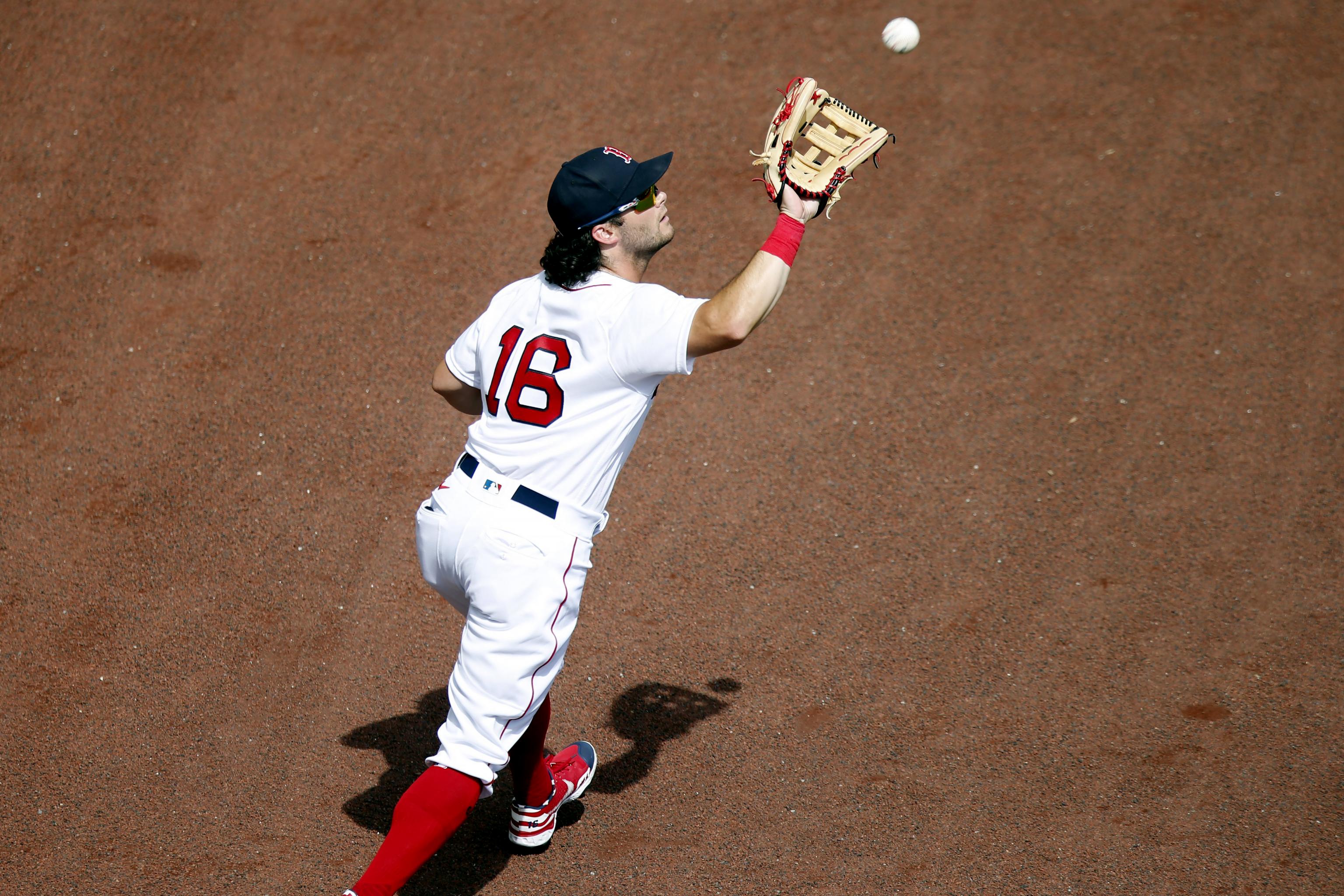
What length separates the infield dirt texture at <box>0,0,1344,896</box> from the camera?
3500 mm

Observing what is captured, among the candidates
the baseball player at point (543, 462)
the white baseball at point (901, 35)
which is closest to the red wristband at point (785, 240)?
the baseball player at point (543, 462)

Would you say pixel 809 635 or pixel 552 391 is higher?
pixel 552 391

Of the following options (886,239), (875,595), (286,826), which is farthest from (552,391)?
(886,239)

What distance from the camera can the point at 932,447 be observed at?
16.1 feet

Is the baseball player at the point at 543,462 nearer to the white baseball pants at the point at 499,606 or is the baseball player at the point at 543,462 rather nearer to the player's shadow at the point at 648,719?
the white baseball pants at the point at 499,606

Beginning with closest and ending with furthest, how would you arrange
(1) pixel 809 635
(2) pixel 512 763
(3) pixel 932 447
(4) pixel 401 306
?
1. (2) pixel 512 763
2. (1) pixel 809 635
3. (3) pixel 932 447
4. (4) pixel 401 306

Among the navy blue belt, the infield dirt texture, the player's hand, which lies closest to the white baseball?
the infield dirt texture

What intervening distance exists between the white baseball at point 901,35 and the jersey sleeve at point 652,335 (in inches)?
108

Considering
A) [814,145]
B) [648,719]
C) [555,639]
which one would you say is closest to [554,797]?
[648,719]

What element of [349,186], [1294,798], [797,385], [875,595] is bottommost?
[1294,798]

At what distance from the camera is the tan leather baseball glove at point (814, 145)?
109 inches

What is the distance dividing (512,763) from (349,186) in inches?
153

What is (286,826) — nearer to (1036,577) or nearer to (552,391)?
(552,391)

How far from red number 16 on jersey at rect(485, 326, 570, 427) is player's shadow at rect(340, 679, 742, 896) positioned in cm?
144
